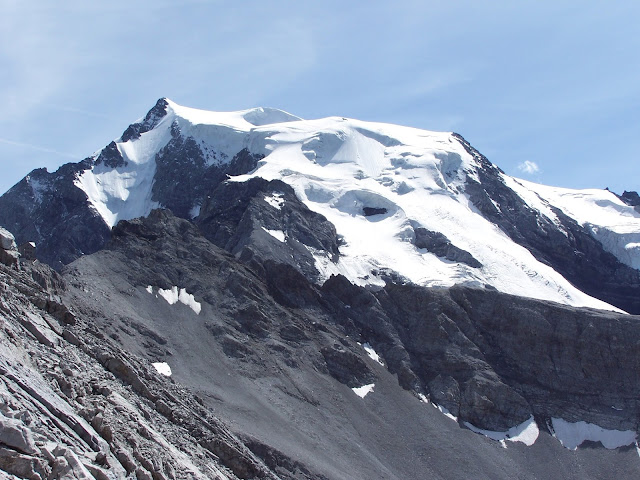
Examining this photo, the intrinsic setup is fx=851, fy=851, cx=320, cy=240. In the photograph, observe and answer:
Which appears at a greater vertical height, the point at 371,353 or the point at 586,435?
the point at 586,435

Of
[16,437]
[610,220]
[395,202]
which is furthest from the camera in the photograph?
[610,220]

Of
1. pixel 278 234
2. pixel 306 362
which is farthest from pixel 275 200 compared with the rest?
pixel 306 362

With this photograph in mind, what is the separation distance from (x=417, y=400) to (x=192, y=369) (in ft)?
94.5

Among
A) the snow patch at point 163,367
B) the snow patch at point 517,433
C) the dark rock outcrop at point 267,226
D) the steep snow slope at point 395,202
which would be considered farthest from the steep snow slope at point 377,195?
the snow patch at point 163,367

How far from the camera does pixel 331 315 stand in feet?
362

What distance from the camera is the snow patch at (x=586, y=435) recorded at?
100688 millimetres

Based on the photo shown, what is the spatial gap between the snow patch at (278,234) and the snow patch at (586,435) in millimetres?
47054

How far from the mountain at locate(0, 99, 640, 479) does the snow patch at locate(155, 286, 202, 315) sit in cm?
26

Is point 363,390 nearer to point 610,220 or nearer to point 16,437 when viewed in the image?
point 16,437

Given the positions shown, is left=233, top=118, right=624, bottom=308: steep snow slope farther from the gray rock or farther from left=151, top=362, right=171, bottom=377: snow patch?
the gray rock

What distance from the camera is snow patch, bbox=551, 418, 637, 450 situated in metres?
101

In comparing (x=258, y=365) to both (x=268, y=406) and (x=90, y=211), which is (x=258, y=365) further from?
(x=90, y=211)

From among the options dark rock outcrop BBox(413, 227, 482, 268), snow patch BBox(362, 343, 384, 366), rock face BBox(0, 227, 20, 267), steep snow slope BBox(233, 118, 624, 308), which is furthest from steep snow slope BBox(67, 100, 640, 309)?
rock face BBox(0, 227, 20, 267)

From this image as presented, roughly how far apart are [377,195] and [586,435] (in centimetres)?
7082
